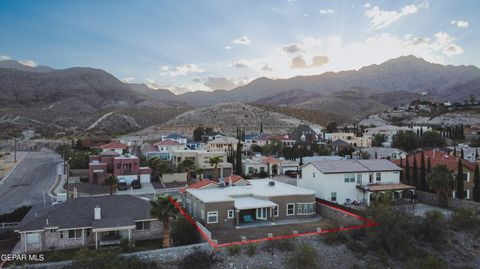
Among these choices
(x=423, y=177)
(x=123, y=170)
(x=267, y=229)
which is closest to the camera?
(x=267, y=229)

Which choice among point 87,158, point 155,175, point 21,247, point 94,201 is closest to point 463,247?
point 94,201

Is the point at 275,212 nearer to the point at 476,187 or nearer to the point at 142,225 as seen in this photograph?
the point at 142,225

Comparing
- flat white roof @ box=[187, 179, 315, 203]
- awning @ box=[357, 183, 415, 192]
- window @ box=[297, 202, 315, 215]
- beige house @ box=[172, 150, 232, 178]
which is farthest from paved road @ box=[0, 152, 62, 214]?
awning @ box=[357, 183, 415, 192]

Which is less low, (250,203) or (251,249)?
(250,203)

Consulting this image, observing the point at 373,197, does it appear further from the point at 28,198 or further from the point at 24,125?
the point at 24,125

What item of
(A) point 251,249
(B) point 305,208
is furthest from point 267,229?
(B) point 305,208

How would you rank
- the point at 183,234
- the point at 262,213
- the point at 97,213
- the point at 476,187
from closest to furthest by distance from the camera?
the point at 97,213 → the point at 183,234 → the point at 262,213 → the point at 476,187

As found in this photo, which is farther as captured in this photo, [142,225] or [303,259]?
[142,225]
